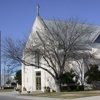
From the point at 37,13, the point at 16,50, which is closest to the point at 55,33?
the point at 16,50

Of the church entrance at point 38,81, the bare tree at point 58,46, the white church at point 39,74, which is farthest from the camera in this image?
the church entrance at point 38,81

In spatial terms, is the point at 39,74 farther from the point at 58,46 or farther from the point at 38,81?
the point at 58,46

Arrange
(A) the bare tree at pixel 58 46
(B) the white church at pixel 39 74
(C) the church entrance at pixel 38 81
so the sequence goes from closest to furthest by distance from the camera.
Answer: (A) the bare tree at pixel 58 46 < (B) the white church at pixel 39 74 < (C) the church entrance at pixel 38 81

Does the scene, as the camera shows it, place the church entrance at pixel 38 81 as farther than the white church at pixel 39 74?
Yes

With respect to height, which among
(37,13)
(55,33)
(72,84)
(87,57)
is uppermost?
(37,13)

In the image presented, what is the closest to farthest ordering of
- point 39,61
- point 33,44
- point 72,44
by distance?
point 72,44 < point 33,44 < point 39,61

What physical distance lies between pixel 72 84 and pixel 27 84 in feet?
40.3

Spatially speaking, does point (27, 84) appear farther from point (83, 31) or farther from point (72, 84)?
point (83, 31)

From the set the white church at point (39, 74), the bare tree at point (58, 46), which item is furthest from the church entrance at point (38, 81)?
the bare tree at point (58, 46)

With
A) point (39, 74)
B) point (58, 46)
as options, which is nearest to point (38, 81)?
point (39, 74)

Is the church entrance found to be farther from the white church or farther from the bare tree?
the bare tree

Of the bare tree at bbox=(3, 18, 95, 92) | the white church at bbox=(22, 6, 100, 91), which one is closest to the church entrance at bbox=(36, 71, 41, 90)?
the white church at bbox=(22, 6, 100, 91)

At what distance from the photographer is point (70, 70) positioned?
1715 inches

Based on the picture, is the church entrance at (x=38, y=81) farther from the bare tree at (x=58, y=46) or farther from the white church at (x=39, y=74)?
the bare tree at (x=58, y=46)
